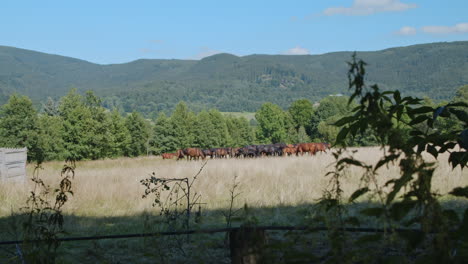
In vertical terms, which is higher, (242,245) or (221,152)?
(242,245)

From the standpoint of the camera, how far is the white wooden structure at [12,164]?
1343 cm

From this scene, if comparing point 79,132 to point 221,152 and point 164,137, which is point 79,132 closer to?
point 164,137

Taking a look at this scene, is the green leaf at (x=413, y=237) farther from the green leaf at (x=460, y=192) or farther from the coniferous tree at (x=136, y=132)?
the coniferous tree at (x=136, y=132)

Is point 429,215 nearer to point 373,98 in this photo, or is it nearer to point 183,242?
point 373,98

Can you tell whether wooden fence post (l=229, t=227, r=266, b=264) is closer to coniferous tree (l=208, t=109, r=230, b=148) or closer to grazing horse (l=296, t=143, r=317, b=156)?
grazing horse (l=296, t=143, r=317, b=156)

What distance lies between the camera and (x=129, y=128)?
223ft

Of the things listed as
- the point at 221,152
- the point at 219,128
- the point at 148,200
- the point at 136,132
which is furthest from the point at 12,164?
the point at 219,128

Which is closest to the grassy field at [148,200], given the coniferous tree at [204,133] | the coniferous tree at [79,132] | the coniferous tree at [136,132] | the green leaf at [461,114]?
the green leaf at [461,114]

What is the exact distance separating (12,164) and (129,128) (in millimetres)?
54736

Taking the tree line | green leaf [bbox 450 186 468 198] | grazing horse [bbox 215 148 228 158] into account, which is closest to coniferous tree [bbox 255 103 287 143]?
the tree line

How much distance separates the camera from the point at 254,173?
14.2 m

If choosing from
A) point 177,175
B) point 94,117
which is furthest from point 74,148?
point 177,175

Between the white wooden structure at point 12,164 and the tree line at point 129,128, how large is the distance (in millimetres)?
2941

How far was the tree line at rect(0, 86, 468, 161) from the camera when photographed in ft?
161
